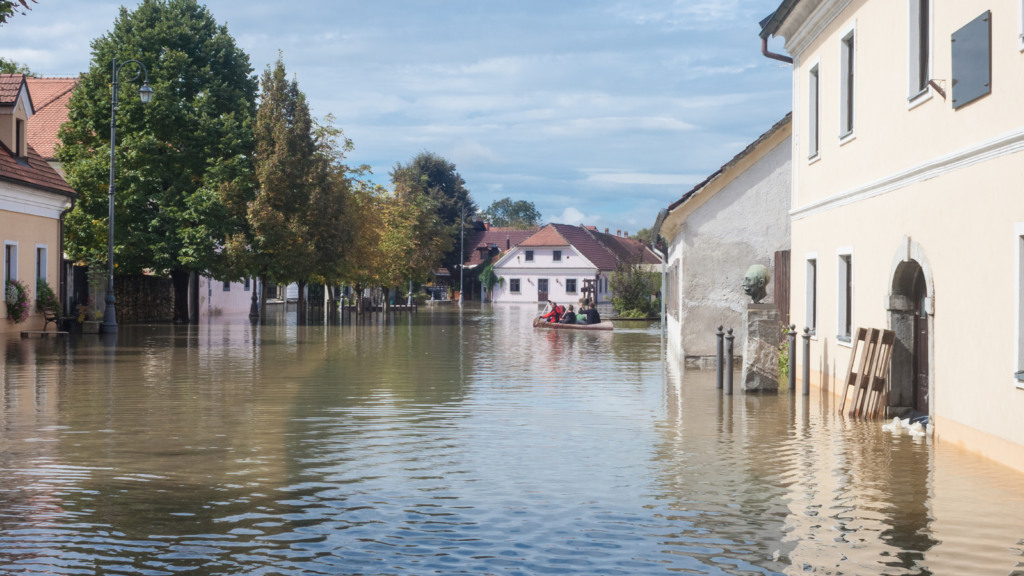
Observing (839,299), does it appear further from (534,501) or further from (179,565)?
(179,565)

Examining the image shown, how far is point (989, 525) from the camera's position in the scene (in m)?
7.34

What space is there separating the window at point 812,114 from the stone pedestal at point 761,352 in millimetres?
3424

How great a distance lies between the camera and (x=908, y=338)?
13242 mm

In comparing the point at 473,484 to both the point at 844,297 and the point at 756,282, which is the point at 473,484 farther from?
the point at 756,282

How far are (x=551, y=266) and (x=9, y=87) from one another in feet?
238

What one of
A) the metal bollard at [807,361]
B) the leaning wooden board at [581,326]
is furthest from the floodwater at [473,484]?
the leaning wooden board at [581,326]

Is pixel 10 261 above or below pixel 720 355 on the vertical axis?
above

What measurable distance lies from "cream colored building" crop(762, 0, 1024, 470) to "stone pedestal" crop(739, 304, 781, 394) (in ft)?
3.17

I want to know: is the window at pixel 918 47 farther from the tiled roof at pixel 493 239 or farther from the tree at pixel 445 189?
the tiled roof at pixel 493 239

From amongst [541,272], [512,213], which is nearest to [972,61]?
[541,272]

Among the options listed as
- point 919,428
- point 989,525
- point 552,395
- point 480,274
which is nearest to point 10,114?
point 552,395

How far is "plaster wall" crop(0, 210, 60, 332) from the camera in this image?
97.5 feet

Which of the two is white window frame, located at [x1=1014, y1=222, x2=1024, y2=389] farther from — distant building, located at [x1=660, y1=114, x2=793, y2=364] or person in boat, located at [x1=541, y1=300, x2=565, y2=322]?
person in boat, located at [x1=541, y1=300, x2=565, y2=322]

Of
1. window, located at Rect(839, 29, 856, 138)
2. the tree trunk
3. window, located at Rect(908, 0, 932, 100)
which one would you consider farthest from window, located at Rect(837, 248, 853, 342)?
the tree trunk
